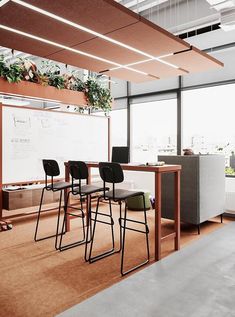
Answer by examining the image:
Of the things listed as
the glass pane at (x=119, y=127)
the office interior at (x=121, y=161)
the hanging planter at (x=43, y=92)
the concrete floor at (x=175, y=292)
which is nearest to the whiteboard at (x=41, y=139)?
the office interior at (x=121, y=161)

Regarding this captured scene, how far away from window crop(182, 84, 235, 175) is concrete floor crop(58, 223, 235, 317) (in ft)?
8.92

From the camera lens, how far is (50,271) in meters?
2.73

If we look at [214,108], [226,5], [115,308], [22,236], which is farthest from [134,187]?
[115,308]

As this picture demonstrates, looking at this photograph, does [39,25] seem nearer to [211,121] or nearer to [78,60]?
[78,60]

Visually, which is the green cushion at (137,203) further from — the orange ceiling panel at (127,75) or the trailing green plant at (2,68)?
the trailing green plant at (2,68)

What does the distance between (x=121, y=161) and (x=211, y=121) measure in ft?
8.83

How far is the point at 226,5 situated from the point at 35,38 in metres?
2.42

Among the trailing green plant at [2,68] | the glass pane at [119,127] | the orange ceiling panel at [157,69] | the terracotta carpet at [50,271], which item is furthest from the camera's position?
the glass pane at [119,127]

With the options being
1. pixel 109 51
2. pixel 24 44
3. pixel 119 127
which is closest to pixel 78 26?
pixel 109 51

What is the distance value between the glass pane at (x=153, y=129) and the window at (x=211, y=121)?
12.2 inches

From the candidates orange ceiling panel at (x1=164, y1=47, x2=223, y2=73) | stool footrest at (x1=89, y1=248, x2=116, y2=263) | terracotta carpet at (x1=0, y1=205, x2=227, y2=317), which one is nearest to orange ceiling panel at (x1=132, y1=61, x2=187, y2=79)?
orange ceiling panel at (x1=164, y1=47, x2=223, y2=73)

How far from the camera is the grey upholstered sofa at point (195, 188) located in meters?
3.82

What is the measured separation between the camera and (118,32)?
295cm

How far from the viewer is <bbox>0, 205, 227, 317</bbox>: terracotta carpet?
216 cm
